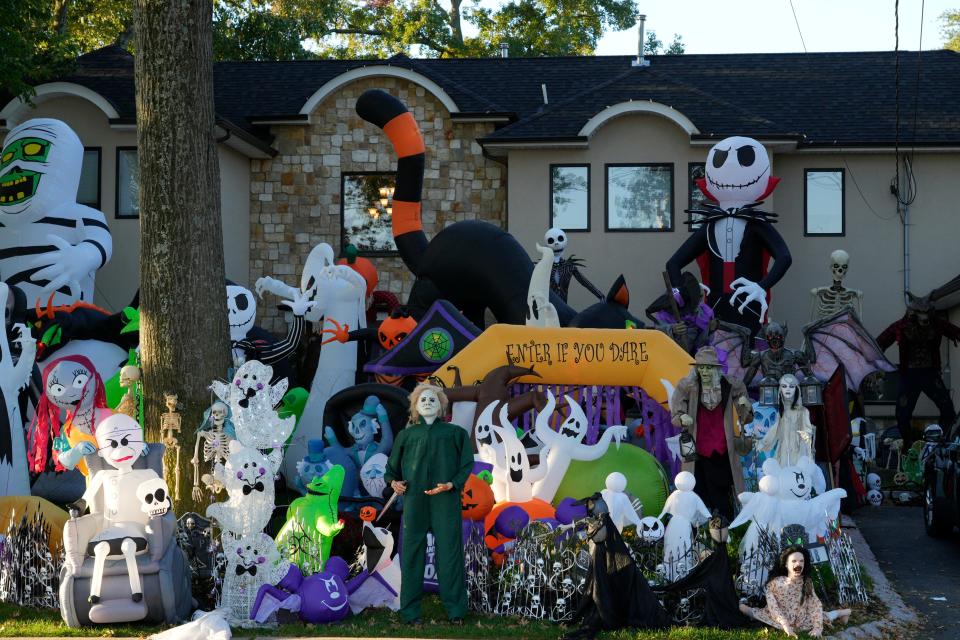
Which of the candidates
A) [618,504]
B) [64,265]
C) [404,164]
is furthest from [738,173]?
[64,265]

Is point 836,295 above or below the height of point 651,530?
above

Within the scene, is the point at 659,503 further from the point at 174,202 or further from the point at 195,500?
the point at 174,202

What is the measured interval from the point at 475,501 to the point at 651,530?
147cm

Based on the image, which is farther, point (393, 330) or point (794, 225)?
point (794, 225)

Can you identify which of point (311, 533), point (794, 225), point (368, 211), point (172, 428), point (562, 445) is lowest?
point (311, 533)

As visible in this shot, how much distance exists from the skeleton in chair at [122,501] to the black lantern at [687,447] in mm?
4226

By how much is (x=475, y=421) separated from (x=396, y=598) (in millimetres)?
2912

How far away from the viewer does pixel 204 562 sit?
9.74 metres

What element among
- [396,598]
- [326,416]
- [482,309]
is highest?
[482,309]

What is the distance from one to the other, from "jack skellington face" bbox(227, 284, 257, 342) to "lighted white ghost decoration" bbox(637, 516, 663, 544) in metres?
7.37

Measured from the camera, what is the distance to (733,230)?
623 inches

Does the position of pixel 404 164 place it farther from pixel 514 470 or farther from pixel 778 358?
pixel 514 470

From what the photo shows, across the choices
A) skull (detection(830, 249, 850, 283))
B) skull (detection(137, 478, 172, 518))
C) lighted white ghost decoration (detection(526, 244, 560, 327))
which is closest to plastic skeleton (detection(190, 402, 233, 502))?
skull (detection(137, 478, 172, 518))

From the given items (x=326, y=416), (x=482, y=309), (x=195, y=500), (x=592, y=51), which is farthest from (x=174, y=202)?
(x=592, y=51)
